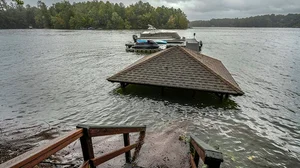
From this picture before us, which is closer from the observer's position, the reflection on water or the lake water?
the lake water

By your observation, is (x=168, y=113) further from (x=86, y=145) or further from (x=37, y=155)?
(x=37, y=155)

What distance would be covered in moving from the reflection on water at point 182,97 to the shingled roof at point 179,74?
4.00ft

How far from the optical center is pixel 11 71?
21422mm

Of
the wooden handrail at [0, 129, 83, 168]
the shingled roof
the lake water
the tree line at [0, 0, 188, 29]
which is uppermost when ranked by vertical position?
the tree line at [0, 0, 188, 29]

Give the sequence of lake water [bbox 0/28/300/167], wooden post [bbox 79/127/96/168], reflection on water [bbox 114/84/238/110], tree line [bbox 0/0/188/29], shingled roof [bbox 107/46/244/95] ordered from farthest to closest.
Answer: tree line [bbox 0/0/188/29] < reflection on water [bbox 114/84/238/110] < shingled roof [bbox 107/46/244/95] < lake water [bbox 0/28/300/167] < wooden post [bbox 79/127/96/168]

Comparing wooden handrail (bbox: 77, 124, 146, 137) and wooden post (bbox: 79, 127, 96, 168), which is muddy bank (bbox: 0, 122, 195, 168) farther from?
wooden post (bbox: 79, 127, 96, 168)

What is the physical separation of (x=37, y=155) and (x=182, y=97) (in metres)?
11.8

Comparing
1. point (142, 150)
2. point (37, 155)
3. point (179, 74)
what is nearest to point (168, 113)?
point (179, 74)

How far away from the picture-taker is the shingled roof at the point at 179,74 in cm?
1176

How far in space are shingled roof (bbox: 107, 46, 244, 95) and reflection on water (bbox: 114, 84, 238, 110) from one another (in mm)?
1218

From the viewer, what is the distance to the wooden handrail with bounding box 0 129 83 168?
182 cm

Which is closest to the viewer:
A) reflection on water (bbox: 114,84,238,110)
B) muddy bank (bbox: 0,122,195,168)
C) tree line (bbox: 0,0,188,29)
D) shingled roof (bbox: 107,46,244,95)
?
muddy bank (bbox: 0,122,195,168)

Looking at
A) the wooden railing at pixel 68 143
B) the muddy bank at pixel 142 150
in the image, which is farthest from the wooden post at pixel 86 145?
the muddy bank at pixel 142 150

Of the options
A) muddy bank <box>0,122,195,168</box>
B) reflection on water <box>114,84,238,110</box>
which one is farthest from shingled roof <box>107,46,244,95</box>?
muddy bank <box>0,122,195,168</box>
